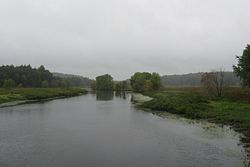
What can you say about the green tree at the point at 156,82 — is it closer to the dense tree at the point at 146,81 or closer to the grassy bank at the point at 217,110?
the dense tree at the point at 146,81

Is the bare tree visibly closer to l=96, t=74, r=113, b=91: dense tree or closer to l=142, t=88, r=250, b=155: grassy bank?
l=142, t=88, r=250, b=155: grassy bank

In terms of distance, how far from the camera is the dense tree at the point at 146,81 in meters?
129

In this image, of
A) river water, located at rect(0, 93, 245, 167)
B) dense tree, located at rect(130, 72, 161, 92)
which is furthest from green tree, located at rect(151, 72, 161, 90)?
river water, located at rect(0, 93, 245, 167)

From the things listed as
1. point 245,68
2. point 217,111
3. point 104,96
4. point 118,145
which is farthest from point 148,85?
point 118,145

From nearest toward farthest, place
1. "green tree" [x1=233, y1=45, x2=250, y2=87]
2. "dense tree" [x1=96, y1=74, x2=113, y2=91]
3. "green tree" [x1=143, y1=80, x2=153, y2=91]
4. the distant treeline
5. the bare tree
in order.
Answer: "green tree" [x1=233, y1=45, x2=250, y2=87]
the bare tree
"green tree" [x1=143, y1=80, x2=153, y2=91]
the distant treeline
"dense tree" [x1=96, y1=74, x2=113, y2=91]

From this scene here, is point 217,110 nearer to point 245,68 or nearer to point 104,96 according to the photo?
point 245,68

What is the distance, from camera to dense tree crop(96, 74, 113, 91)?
588ft

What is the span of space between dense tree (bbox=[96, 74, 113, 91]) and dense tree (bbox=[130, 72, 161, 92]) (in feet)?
123

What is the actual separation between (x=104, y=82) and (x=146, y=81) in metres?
53.7

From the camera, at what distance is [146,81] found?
13100cm

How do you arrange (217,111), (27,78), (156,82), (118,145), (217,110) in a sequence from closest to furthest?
1. (118,145)
2. (217,111)
3. (217,110)
4. (156,82)
5. (27,78)

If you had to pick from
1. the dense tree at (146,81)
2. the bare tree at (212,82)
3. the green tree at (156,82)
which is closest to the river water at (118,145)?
the bare tree at (212,82)

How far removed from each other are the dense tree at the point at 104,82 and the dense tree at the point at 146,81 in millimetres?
37477

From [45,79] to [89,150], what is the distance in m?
148
